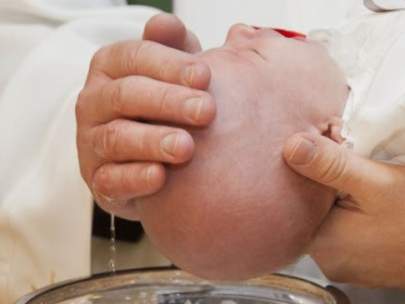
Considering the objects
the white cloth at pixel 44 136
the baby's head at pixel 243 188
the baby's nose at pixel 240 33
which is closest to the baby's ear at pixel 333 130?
the baby's head at pixel 243 188

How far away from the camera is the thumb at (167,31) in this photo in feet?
2.52

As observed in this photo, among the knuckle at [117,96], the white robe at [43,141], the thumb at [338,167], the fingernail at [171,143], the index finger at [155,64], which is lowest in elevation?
the white robe at [43,141]

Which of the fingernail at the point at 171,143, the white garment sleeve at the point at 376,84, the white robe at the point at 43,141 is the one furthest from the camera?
the white robe at the point at 43,141

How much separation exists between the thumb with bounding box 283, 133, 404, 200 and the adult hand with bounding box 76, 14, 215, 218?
0.24 ft

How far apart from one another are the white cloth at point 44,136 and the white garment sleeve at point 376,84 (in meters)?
0.36

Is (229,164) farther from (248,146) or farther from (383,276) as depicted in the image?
(383,276)

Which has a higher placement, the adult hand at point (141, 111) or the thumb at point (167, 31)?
the thumb at point (167, 31)

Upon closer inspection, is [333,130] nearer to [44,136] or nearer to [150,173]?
[150,173]

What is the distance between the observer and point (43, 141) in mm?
1080

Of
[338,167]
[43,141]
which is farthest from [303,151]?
[43,141]

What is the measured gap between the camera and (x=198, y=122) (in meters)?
0.65

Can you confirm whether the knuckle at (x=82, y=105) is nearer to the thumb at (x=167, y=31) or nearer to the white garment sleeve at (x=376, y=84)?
the thumb at (x=167, y=31)

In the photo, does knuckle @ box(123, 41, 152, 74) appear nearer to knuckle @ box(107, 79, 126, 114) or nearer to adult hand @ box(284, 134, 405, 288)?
knuckle @ box(107, 79, 126, 114)

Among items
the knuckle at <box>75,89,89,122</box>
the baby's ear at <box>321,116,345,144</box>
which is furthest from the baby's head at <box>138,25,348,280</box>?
the knuckle at <box>75,89,89,122</box>
